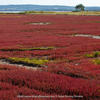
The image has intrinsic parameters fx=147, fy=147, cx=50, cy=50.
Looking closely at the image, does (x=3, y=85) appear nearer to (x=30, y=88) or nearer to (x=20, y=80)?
(x=20, y=80)

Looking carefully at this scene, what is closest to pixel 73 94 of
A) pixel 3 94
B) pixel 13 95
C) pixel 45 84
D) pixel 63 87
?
Result: pixel 63 87

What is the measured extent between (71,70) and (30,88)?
347cm

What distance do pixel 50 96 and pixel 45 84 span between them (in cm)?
114

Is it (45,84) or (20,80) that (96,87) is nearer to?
(45,84)

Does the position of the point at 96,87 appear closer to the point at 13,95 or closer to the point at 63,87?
the point at 63,87

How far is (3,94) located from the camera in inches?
263

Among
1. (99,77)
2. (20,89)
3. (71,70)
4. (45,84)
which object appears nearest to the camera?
(20,89)

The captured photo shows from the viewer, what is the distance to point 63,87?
23.5 ft

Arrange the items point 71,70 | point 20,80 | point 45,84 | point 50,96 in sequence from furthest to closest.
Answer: point 71,70 < point 20,80 < point 45,84 < point 50,96

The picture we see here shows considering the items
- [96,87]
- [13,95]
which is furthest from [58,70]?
[13,95]

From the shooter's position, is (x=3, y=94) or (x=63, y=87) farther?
(x=63, y=87)

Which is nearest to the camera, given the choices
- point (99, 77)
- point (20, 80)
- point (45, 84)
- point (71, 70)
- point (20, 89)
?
point (20, 89)

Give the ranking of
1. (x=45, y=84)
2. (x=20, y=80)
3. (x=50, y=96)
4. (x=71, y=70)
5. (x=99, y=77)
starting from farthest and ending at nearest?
1. (x=71, y=70)
2. (x=99, y=77)
3. (x=20, y=80)
4. (x=45, y=84)
5. (x=50, y=96)

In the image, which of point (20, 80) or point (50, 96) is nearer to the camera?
point (50, 96)
